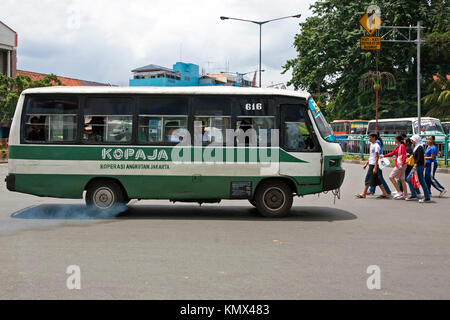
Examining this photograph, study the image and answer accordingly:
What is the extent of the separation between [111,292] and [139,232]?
11.1ft

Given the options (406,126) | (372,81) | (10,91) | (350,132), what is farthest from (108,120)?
(350,132)

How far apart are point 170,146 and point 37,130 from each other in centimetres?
267

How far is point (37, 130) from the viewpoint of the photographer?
9.93m

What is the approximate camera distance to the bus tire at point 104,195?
995 centimetres

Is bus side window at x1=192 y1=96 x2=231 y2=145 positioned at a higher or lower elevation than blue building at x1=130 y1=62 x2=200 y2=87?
lower

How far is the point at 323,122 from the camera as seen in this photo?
10.2 meters

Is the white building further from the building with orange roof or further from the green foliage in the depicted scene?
the green foliage

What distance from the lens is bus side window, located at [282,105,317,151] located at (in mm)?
9914

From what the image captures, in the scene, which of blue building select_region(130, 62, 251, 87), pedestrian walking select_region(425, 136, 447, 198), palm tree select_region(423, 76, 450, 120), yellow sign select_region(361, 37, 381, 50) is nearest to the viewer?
pedestrian walking select_region(425, 136, 447, 198)

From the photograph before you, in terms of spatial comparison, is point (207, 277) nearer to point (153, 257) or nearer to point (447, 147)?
point (153, 257)

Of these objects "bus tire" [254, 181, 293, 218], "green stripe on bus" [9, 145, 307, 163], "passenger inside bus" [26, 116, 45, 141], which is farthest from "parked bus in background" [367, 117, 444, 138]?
"passenger inside bus" [26, 116, 45, 141]

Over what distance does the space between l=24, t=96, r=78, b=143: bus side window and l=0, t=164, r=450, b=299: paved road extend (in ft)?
5.06

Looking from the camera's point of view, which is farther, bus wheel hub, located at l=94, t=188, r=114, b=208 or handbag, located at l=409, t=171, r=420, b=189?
handbag, located at l=409, t=171, r=420, b=189
